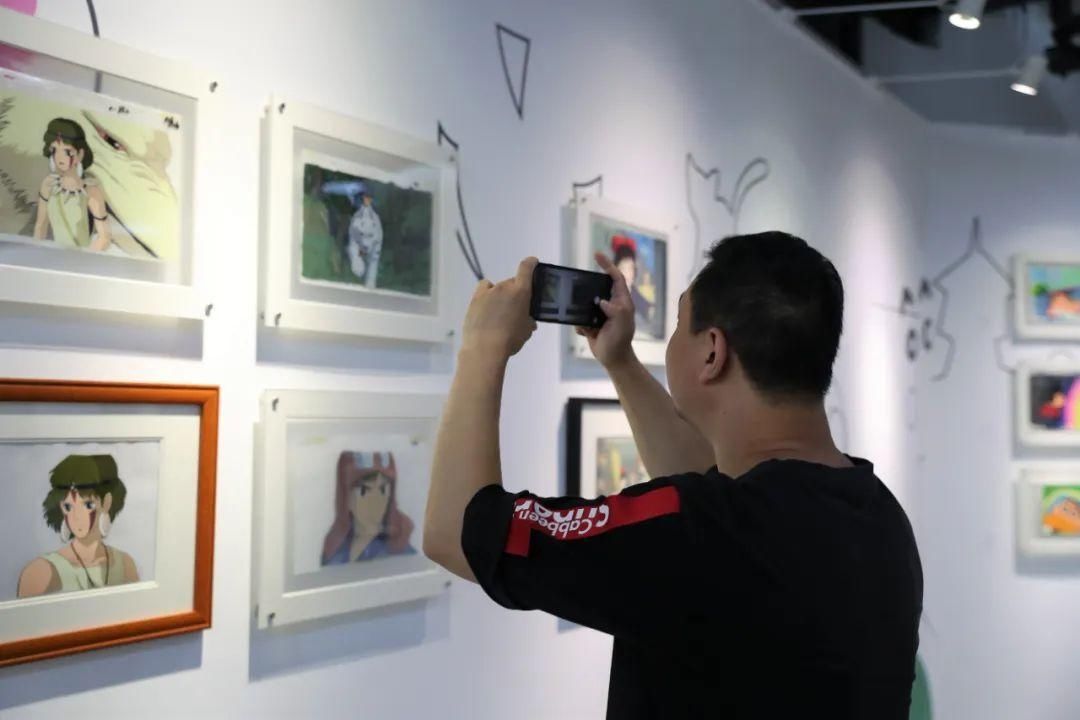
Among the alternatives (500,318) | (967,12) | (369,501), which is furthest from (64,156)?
(967,12)

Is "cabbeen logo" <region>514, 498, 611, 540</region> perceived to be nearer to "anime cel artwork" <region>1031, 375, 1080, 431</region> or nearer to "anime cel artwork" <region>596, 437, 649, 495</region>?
"anime cel artwork" <region>596, 437, 649, 495</region>

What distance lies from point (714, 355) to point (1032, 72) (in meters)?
2.49

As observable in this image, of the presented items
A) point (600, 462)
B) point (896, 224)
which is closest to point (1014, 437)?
point (896, 224)

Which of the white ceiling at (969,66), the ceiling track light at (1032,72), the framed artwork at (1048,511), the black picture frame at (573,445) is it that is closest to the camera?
the black picture frame at (573,445)

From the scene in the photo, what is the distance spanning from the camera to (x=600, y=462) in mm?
2139

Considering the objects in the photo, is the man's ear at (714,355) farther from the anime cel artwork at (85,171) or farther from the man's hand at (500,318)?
the anime cel artwork at (85,171)

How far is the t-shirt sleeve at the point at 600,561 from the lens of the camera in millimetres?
977

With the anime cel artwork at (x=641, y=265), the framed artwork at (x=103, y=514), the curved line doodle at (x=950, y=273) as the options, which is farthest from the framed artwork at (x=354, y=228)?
the curved line doodle at (x=950, y=273)

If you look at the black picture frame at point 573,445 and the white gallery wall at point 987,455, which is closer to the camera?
the black picture frame at point 573,445

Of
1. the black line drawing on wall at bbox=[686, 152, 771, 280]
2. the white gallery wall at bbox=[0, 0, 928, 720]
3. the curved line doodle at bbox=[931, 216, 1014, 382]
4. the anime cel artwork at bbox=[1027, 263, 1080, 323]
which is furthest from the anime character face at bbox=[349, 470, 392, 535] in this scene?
the anime cel artwork at bbox=[1027, 263, 1080, 323]

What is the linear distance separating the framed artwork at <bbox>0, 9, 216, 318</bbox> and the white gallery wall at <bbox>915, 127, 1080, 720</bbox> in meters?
3.23

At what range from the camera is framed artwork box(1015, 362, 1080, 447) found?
12.9 feet

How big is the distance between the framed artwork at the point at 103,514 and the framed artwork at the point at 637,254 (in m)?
0.90

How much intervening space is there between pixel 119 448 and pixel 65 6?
19.4 inches
